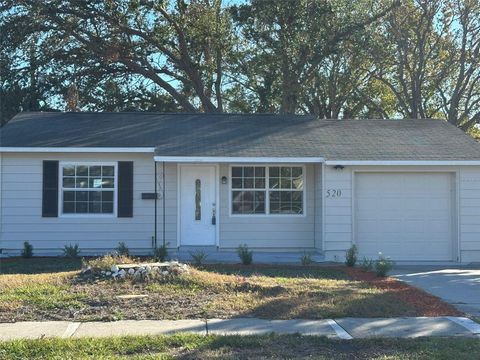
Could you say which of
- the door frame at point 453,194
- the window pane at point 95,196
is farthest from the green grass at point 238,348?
the window pane at point 95,196

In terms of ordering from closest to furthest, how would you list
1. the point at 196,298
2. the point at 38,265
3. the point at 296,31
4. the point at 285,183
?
the point at 196,298 < the point at 38,265 < the point at 285,183 < the point at 296,31

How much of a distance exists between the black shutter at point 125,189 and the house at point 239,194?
0.03 m

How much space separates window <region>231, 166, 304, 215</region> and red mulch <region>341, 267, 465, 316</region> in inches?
136

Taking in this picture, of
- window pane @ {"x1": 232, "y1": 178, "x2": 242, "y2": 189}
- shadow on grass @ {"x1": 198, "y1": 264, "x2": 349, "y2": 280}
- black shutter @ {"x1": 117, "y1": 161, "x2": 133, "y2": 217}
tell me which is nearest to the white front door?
window pane @ {"x1": 232, "y1": 178, "x2": 242, "y2": 189}

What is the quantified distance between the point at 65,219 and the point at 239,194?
179 inches

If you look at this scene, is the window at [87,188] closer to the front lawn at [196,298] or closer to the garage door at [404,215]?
the front lawn at [196,298]

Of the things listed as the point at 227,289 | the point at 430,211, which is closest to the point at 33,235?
the point at 227,289

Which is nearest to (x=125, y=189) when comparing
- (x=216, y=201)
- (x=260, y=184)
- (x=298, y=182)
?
(x=216, y=201)

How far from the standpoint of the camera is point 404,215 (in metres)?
15.3

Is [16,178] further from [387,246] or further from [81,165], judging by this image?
[387,246]

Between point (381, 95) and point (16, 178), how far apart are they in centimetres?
2325

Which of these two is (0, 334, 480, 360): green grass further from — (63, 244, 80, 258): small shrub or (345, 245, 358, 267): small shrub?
(63, 244, 80, 258): small shrub

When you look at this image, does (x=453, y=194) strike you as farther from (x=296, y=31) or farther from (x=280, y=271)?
(x=296, y=31)

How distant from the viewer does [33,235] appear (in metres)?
15.3
